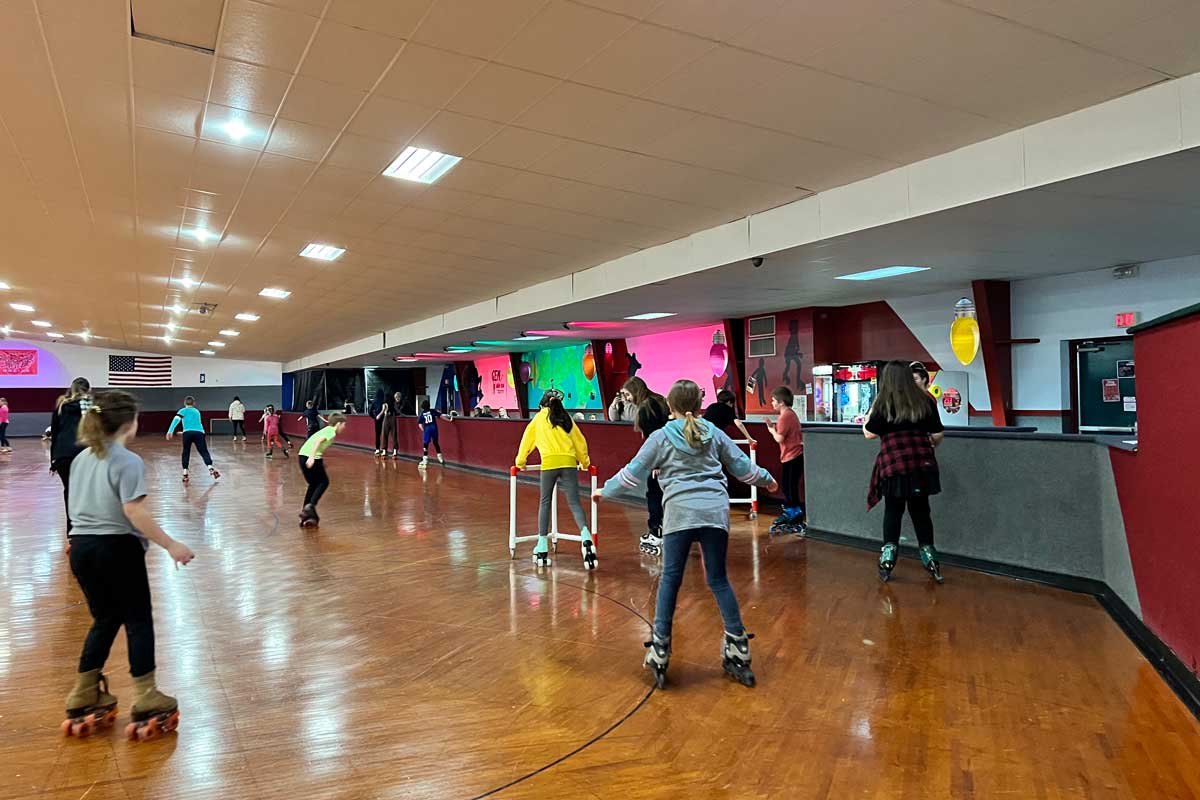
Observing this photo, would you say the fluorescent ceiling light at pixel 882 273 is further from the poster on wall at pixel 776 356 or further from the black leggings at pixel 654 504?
the black leggings at pixel 654 504

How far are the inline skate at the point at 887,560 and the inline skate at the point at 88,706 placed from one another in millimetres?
4332

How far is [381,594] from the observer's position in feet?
15.0

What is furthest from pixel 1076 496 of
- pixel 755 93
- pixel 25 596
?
pixel 25 596

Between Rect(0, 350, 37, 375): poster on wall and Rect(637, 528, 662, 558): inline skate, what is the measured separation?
28920mm

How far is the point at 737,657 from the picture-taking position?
10.2 ft

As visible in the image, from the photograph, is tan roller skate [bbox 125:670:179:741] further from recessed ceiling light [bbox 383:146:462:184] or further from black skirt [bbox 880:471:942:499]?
black skirt [bbox 880:471:942:499]

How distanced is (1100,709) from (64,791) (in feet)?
12.2

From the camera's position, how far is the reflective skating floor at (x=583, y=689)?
2312 mm

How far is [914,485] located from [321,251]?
6.94 metres

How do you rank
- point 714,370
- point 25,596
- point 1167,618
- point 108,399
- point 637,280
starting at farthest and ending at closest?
point 714,370
point 637,280
point 25,596
point 1167,618
point 108,399

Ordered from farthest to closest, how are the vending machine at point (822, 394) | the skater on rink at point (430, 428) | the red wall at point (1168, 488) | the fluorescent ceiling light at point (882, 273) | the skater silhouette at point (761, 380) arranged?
the skater on rink at point (430, 428) < the skater silhouette at point (761, 380) < the vending machine at point (822, 394) < the fluorescent ceiling light at point (882, 273) < the red wall at point (1168, 488)

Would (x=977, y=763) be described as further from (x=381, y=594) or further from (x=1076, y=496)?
(x=381, y=594)

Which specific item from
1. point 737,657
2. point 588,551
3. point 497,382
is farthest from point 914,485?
point 497,382

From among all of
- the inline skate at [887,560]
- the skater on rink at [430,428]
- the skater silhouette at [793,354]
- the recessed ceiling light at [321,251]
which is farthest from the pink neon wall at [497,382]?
the inline skate at [887,560]
